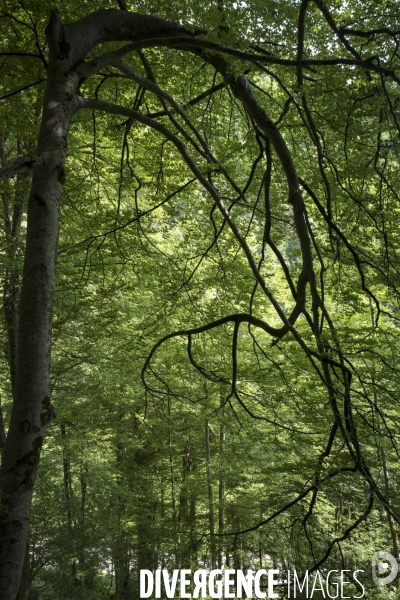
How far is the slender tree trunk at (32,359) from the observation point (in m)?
1.56

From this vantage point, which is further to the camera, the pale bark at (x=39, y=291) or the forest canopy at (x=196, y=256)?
the forest canopy at (x=196, y=256)

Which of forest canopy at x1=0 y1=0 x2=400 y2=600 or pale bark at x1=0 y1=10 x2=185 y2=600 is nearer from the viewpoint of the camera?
pale bark at x1=0 y1=10 x2=185 y2=600

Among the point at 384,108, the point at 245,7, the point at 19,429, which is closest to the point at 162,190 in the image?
the point at 245,7

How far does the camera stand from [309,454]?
8.12m

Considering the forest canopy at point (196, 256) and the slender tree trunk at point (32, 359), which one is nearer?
the slender tree trunk at point (32, 359)

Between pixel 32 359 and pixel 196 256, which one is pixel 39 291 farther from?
pixel 196 256

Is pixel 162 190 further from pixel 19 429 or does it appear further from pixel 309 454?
pixel 309 454

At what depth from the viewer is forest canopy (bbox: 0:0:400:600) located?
210cm

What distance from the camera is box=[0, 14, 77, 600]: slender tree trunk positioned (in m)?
1.56

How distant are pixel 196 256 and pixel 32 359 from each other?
173 centimetres

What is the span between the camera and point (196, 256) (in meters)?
3.25

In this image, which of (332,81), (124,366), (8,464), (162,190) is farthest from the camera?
(124,366)

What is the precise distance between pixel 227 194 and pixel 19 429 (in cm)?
436

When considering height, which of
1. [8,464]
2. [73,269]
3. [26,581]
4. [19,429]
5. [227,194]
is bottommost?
[26,581]
